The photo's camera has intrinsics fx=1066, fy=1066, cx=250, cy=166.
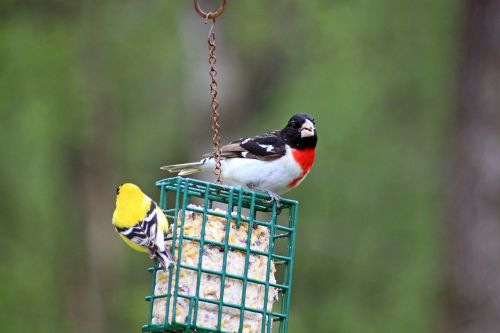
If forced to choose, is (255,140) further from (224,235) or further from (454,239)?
(454,239)

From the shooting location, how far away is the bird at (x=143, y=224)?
7660 millimetres

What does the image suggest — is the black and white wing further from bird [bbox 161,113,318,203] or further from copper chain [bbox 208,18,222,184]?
copper chain [bbox 208,18,222,184]

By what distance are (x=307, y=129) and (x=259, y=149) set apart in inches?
17.5

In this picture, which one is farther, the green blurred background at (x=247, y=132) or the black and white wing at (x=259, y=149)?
the green blurred background at (x=247, y=132)

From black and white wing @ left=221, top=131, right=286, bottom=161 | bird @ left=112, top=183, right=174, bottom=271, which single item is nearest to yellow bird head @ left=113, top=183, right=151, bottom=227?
bird @ left=112, top=183, right=174, bottom=271

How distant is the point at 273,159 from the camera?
8961 millimetres

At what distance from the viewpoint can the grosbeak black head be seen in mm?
9086

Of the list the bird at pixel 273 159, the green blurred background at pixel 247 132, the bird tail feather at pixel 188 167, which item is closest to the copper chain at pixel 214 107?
the bird at pixel 273 159

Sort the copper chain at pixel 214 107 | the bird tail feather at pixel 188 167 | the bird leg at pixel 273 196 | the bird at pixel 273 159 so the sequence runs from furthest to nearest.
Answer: the bird tail feather at pixel 188 167 < the bird at pixel 273 159 < the bird leg at pixel 273 196 < the copper chain at pixel 214 107

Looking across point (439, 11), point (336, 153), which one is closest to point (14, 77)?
point (336, 153)

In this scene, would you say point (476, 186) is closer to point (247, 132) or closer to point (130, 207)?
point (247, 132)

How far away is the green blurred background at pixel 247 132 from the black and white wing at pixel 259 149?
25.0ft

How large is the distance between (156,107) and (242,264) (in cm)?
1329

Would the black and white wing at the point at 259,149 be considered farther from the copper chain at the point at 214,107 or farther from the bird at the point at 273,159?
the copper chain at the point at 214,107
